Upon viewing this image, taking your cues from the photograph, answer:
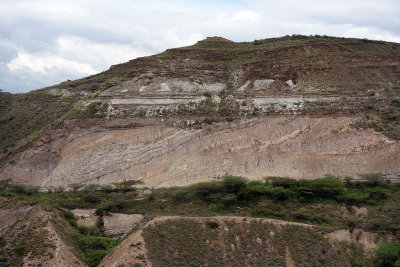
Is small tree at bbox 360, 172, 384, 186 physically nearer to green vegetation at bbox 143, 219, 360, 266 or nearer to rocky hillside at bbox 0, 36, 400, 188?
rocky hillside at bbox 0, 36, 400, 188

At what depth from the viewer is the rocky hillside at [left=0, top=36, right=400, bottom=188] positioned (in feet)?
106

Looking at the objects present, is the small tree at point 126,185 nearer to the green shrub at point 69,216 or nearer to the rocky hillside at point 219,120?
the rocky hillside at point 219,120

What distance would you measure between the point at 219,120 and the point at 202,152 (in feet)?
11.8

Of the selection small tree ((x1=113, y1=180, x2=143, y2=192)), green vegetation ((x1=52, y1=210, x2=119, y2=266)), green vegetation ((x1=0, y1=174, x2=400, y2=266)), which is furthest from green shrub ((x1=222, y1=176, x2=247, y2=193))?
green vegetation ((x1=52, y1=210, x2=119, y2=266))

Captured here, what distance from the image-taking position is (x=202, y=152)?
3328cm

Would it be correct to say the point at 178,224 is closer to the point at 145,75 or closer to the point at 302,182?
the point at 302,182

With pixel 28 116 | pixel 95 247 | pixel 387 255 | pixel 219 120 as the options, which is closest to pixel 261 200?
pixel 387 255

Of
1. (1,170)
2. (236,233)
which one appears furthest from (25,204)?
(236,233)

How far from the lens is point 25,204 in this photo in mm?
27531

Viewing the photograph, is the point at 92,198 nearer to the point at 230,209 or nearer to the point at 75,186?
the point at 75,186

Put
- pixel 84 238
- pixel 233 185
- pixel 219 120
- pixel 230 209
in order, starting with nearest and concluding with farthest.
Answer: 1. pixel 84 238
2. pixel 230 209
3. pixel 233 185
4. pixel 219 120

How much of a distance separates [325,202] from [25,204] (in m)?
19.6

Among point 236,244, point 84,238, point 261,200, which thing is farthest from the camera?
point 261,200

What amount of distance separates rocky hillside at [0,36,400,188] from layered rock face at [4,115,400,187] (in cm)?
8
